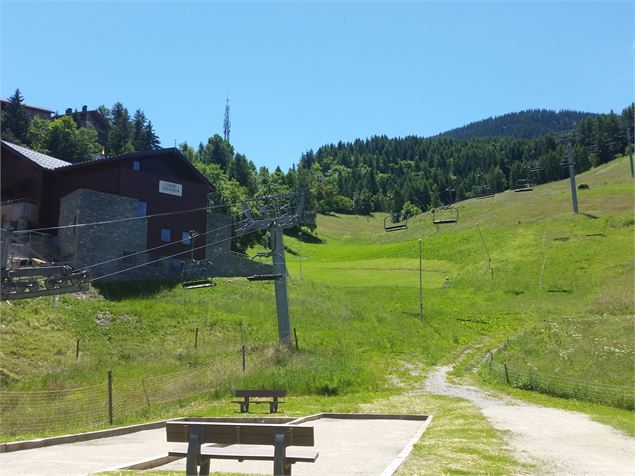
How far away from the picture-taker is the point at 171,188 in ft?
156

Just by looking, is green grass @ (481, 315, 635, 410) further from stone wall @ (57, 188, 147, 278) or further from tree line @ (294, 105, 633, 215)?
tree line @ (294, 105, 633, 215)

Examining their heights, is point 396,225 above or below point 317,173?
below

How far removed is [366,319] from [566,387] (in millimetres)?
18343

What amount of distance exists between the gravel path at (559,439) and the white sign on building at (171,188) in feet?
108

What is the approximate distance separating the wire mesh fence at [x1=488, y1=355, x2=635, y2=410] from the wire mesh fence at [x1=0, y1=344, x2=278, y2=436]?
37.7 feet

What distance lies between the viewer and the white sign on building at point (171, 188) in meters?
46.8

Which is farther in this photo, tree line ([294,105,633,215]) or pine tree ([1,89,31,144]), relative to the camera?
tree line ([294,105,633,215])

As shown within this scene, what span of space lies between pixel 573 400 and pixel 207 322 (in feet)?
70.2

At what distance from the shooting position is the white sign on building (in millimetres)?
46812

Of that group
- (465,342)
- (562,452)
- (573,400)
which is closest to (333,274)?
(465,342)

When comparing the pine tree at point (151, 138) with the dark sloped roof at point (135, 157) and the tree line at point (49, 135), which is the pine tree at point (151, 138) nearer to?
the tree line at point (49, 135)

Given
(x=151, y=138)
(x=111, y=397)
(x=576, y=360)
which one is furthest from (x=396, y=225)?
(x=111, y=397)

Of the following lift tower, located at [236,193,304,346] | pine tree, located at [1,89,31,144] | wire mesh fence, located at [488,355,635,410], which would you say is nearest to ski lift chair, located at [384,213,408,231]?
lift tower, located at [236,193,304,346]

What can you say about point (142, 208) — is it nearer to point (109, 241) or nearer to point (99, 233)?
point (109, 241)
